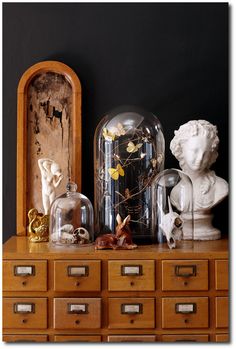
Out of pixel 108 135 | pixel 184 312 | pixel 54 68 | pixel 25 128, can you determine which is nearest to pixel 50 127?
pixel 25 128

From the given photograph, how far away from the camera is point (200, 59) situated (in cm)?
319

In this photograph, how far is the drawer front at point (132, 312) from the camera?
257 cm

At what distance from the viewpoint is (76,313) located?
102 inches

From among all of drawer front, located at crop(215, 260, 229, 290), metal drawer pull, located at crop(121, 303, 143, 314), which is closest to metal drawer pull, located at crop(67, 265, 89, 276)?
metal drawer pull, located at crop(121, 303, 143, 314)

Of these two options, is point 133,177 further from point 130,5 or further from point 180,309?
point 130,5

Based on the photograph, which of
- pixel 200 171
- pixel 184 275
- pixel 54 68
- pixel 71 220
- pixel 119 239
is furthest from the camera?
pixel 54 68

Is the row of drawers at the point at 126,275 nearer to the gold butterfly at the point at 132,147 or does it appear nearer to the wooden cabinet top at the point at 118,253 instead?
the wooden cabinet top at the point at 118,253

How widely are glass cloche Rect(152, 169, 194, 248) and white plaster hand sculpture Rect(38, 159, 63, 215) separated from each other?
51 cm

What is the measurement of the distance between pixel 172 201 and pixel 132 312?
0.58 metres

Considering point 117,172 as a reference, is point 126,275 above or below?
below

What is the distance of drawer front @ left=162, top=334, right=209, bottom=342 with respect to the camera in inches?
102

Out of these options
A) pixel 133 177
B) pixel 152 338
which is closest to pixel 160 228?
pixel 133 177

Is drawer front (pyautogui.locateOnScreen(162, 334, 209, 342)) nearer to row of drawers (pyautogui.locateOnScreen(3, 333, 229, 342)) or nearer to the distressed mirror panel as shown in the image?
row of drawers (pyautogui.locateOnScreen(3, 333, 229, 342))

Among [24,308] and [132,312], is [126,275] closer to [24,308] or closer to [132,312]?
[132,312]
